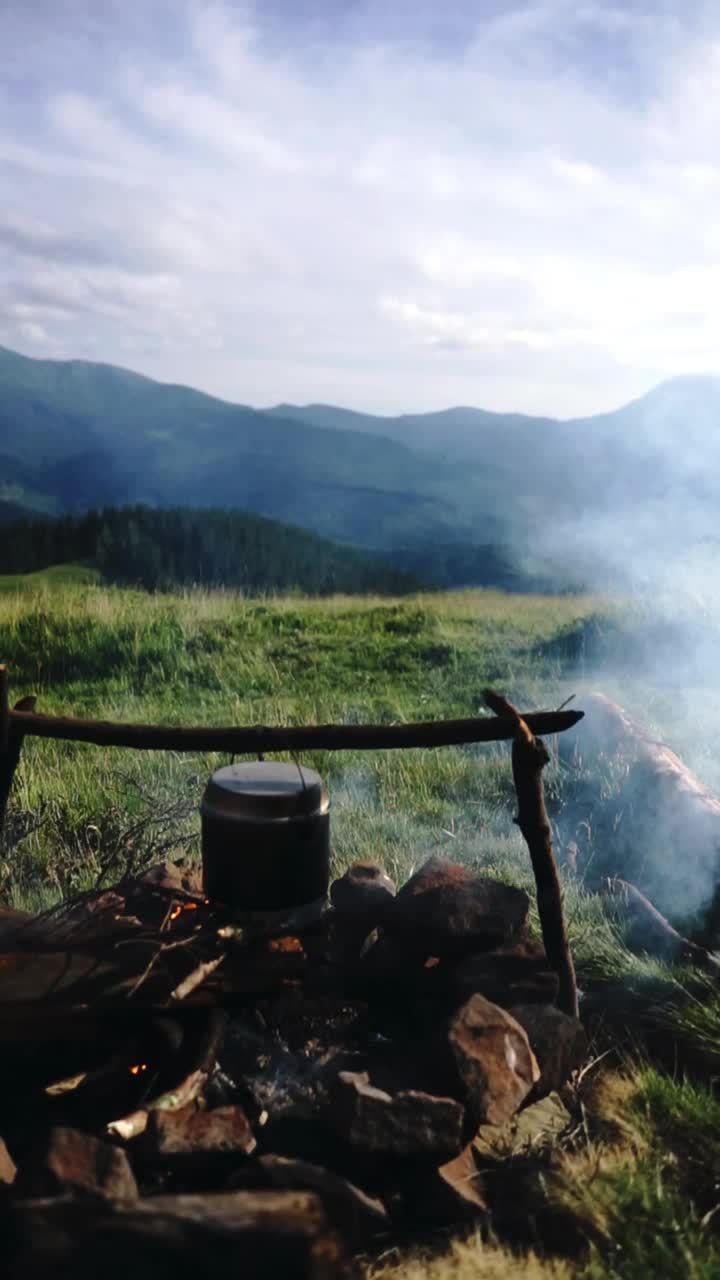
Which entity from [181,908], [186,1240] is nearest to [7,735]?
[181,908]

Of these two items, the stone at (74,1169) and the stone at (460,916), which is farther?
the stone at (460,916)

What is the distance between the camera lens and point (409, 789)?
750 cm

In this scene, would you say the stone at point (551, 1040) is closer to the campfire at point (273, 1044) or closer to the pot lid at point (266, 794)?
the campfire at point (273, 1044)

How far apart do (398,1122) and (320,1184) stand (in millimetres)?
334

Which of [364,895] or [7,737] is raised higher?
[7,737]

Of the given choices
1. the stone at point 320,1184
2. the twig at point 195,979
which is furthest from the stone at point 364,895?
the stone at point 320,1184

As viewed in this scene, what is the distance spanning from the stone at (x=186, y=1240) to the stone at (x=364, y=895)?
1.70 meters

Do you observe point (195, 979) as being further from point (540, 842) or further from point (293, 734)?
point (540, 842)

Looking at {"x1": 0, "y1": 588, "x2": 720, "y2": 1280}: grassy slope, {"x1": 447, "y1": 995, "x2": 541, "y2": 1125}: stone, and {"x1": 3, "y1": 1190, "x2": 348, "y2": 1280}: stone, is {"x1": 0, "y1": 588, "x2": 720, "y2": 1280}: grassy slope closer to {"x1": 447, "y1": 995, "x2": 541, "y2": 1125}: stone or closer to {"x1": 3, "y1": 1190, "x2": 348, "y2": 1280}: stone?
{"x1": 447, "y1": 995, "x2": 541, "y2": 1125}: stone

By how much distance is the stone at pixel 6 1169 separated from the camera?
2.92 meters

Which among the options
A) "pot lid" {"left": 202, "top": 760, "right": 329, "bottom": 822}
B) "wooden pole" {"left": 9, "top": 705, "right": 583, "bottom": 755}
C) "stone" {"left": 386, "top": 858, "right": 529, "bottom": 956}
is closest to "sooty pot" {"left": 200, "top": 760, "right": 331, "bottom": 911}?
"pot lid" {"left": 202, "top": 760, "right": 329, "bottom": 822}

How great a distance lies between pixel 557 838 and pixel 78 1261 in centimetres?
472

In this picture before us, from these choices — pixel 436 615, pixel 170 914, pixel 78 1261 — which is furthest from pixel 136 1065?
pixel 436 615

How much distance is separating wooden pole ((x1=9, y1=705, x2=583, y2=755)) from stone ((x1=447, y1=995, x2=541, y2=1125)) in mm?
977
